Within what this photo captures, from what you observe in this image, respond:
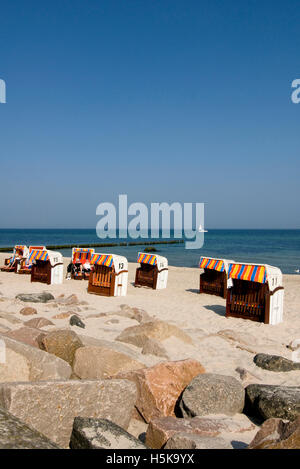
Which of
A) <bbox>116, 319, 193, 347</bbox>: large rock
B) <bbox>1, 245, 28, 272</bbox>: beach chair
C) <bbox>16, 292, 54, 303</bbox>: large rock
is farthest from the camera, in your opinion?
<bbox>1, 245, 28, 272</bbox>: beach chair

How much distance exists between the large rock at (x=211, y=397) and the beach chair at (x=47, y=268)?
Result: 1341cm

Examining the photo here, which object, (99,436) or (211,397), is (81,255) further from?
(99,436)

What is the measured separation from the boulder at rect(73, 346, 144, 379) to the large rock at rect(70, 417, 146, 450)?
1.59 meters

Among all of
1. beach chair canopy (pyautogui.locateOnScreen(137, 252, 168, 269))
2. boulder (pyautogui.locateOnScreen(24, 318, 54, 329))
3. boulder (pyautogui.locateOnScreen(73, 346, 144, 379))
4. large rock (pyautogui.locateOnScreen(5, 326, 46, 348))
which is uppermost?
beach chair canopy (pyautogui.locateOnScreen(137, 252, 168, 269))

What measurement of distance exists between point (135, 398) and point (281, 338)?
246 inches

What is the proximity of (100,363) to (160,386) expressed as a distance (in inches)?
38.1

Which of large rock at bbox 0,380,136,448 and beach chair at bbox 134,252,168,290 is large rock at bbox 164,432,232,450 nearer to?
large rock at bbox 0,380,136,448

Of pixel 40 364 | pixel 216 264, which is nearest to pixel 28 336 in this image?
pixel 40 364

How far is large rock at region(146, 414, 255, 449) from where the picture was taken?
3.92 metres

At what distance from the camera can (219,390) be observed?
4941 mm

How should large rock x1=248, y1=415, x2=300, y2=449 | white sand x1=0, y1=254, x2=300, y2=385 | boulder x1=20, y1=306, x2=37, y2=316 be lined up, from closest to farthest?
1. large rock x1=248, y1=415, x2=300, y2=449
2. white sand x1=0, y1=254, x2=300, y2=385
3. boulder x1=20, y1=306, x2=37, y2=316

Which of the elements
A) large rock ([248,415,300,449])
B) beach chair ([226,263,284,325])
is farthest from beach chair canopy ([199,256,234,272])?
large rock ([248,415,300,449])

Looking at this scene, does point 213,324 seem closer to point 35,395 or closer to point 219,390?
point 219,390
